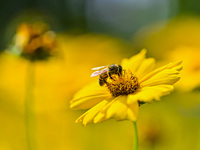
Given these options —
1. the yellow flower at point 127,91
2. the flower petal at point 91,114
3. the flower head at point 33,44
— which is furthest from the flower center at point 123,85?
the flower head at point 33,44

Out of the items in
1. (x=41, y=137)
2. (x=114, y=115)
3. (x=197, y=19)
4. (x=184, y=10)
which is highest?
(x=184, y=10)

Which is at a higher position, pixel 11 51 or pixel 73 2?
pixel 73 2

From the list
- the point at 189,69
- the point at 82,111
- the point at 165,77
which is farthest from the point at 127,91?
the point at 82,111

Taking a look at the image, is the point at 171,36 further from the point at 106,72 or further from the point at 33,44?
the point at 106,72

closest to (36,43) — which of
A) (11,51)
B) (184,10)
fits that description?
(11,51)

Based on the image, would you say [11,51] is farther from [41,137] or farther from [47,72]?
[47,72]

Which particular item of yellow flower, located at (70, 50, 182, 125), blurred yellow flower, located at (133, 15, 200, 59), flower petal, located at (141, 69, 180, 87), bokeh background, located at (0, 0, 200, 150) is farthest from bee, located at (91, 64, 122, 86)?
blurred yellow flower, located at (133, 15, 200, 59)

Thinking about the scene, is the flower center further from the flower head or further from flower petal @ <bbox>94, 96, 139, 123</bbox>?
the flower head
